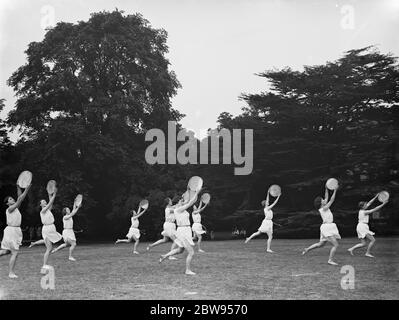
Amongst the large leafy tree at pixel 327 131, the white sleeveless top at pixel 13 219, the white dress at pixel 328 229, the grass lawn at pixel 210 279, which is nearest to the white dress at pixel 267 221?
the grass lawn at pixel 210 279

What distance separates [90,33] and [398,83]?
1894 cm

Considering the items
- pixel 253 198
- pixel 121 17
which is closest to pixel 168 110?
pixel 121 17

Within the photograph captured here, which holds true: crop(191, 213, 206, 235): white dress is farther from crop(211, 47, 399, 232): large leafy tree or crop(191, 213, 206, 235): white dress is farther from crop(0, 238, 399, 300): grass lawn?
crop(211, 47, 399, 232): large leafy tree

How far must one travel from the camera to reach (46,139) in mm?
31516

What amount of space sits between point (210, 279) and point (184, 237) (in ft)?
3.90

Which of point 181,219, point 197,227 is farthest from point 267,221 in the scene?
point 181,219

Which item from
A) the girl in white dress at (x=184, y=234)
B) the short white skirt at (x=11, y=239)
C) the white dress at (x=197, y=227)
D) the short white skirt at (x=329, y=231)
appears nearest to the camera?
the short white skirt at (x=11, y=239)

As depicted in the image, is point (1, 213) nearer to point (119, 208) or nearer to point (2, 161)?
point (2, 161)

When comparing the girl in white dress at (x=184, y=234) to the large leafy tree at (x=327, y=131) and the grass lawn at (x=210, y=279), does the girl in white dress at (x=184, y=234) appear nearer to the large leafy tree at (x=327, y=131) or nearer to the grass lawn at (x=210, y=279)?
the grass lawn at (x=210, y=279)

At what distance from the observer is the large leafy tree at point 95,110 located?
3061cm

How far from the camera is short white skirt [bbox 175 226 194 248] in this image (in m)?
13.0

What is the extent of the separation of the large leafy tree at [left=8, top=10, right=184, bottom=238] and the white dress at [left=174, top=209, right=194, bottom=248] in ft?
56.5
